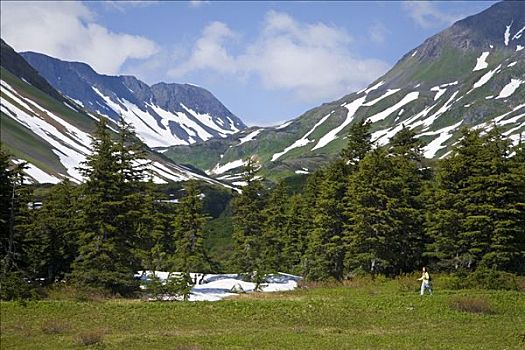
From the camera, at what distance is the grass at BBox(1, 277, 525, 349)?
20.8m

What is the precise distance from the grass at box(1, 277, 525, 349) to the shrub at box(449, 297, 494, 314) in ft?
0.20

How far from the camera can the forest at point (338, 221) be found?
3575cm

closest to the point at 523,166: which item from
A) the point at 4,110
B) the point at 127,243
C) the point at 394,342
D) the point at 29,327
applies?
the point at 394,342

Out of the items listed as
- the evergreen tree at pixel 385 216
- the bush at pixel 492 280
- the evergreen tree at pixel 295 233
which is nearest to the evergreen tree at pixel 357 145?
the evergreen tree at pixel 385 216

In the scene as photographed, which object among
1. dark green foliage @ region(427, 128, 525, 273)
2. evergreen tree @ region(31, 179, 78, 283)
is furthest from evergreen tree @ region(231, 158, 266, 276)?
dark green foliage @ region(427, 128, 525, 273)

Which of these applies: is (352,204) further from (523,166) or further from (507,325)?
(507,325)

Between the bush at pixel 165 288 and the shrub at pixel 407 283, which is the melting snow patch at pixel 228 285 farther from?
the shrub at pixel 407 283

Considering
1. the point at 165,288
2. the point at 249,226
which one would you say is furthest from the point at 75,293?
the point at 249,226

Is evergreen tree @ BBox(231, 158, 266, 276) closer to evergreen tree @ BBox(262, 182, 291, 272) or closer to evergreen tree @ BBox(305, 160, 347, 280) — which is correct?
evergreen tree @ BBox(262, 182, 291, 272)

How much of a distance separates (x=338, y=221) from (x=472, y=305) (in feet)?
67.7

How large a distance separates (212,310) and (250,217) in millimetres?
27034

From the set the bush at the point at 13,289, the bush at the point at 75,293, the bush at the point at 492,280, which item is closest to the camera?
the bush at the point at 13,289

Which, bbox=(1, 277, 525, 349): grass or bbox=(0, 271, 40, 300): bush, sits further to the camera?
bbox=(0, 271, 40, 300): bush

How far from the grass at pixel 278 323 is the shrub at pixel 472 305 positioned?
0.20ft
